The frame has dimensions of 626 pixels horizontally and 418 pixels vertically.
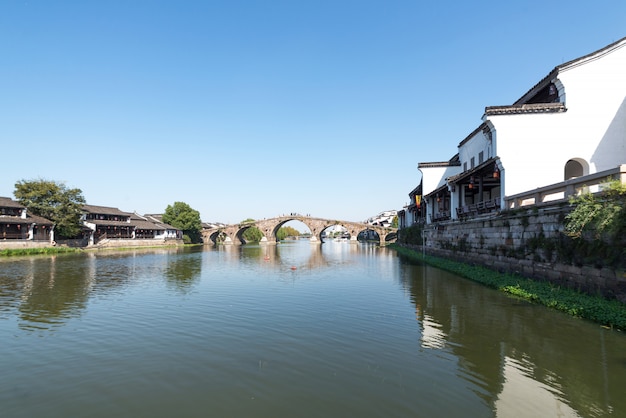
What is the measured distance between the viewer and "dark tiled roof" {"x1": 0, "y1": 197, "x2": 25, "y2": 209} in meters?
46.2

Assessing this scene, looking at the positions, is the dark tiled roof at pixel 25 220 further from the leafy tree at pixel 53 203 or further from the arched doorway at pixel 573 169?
the arched doorway at pixel 573 169

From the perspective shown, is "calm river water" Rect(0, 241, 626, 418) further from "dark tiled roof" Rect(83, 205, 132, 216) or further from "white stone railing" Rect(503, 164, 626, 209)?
"dark tiled roof" Rect(83, 205, 132, 216)

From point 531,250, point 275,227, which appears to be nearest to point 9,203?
point 531,250

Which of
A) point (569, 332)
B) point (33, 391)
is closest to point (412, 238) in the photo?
point (569, 332)

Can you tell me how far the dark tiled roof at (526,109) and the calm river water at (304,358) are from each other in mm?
11306

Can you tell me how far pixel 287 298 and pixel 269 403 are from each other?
401 inches

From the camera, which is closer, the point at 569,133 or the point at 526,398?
the point at 526,398

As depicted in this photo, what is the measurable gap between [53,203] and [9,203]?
5803 mm

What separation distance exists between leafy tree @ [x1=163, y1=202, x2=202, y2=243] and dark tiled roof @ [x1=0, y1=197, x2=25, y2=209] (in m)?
34.9

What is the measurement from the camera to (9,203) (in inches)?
1864

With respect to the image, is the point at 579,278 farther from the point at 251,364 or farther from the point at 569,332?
the point at 251,364

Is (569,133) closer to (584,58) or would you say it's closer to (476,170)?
(584,58)

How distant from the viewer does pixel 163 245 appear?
2849 inches

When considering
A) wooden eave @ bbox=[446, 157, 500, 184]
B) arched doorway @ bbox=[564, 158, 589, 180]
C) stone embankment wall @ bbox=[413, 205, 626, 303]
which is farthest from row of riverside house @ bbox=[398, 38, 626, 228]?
stone embankment wall @ bbox=[413, 205, 626, 303]
